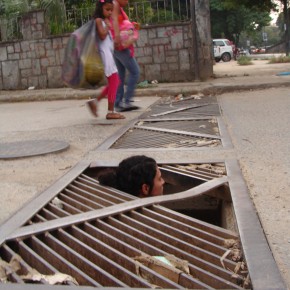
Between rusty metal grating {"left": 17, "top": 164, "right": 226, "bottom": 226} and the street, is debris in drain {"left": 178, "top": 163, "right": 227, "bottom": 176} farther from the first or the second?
the street

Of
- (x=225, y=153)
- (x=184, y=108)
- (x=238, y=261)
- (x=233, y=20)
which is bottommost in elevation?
(x=238, y=261)

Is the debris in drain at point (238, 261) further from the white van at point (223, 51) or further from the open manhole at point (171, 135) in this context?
the white van at point (223, 51)

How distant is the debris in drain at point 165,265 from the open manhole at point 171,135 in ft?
6.48

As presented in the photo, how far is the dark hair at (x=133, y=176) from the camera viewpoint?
2.79 meters

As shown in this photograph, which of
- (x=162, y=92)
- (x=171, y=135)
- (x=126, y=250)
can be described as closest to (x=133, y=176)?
(x=126, y=250)

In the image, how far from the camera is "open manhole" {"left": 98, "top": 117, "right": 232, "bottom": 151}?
159 inches

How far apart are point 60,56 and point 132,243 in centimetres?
901

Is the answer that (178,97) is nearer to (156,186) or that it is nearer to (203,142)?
(203,142)

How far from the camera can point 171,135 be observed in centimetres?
456

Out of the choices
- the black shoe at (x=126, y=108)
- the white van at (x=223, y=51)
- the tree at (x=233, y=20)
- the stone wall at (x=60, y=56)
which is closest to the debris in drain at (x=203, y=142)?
the black shoe at (x=126, y=108)

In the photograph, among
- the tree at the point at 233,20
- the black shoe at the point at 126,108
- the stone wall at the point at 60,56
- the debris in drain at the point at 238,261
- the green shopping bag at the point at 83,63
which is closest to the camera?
the debris in drain at the point at 238,261

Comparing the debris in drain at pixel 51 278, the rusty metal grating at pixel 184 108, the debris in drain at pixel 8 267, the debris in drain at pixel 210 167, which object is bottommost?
the debris in drain at pixel 51 278

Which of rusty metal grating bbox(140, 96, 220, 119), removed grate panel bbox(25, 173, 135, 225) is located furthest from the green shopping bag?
removed grate panel bbox(25, 173, 135, 225)

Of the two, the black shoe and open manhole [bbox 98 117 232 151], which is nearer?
open manhole [bbox 98 117 232 151]
